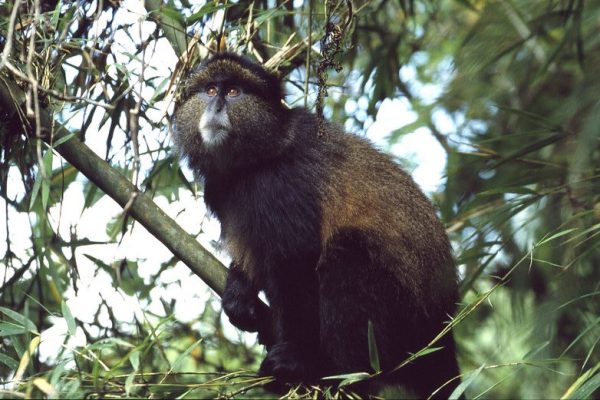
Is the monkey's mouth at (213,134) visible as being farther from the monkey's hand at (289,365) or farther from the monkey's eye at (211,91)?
the monkey's hand at (289,365)

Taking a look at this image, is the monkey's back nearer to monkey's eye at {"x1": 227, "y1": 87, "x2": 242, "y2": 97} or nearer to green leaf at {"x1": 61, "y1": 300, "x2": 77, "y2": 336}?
A: monkey's eye at {"x1": 227, "y1": 87, "x2": 242, "y2": 97}

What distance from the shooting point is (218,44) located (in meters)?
5.21

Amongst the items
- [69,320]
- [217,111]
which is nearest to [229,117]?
[217,111]

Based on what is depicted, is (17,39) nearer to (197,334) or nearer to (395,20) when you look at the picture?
(197,334)

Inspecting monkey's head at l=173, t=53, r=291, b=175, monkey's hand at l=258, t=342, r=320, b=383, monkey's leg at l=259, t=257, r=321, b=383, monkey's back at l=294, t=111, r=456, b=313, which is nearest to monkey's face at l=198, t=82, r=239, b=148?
monkey's head at l=173, t=53, r=291, b=175

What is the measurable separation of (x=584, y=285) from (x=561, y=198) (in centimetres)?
56

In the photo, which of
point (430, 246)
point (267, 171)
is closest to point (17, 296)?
point (267, 171)

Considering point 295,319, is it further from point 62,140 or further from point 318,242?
point 62,140

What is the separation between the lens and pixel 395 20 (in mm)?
7371

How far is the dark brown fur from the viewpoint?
4582 mm

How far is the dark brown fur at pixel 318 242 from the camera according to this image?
4582 millimetres

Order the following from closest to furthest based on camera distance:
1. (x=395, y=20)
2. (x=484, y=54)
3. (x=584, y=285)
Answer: (x=484, y=54), (x=584, y=285), (x=395, y=20)

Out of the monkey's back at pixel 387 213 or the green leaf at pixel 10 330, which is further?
the monkey's back at pixel 387 213

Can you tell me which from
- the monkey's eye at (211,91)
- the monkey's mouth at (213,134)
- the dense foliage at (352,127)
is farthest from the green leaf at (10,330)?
the monkey's eye at (211,91)
